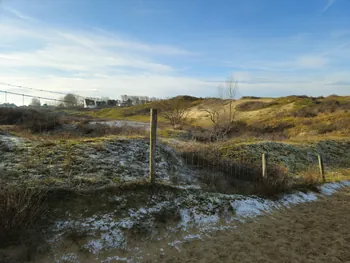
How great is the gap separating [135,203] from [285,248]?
3.49 m

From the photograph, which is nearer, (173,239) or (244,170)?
(173,239)

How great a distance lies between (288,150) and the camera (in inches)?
742

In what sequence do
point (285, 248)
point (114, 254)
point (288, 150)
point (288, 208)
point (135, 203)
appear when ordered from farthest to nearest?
1. point (288, 150)
2. point (288, 208)
3. point (135, 203)
4. point (285, 248)
5. point (114, 254)

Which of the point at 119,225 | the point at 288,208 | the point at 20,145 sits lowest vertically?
the point at 288,208

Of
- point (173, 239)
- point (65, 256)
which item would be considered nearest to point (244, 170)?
point (173, 239)

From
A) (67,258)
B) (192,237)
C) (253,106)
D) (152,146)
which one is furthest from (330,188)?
(253,106)

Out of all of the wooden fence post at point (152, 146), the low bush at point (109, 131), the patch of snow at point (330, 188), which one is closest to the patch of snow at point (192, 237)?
the wooden fence post at point (152, 146)

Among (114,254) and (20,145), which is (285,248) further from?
(20,145)

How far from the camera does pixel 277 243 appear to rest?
561 cm

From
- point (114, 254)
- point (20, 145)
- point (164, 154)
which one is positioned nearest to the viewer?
point (114, 254)

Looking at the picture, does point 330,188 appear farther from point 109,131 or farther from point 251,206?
point 109,131

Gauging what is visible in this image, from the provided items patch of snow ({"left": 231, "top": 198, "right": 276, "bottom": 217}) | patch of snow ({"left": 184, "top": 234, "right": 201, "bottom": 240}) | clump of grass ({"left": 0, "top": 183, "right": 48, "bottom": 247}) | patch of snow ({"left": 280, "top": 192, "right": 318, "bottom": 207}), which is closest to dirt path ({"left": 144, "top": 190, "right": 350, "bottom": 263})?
patch of snow ({"left": 184, "top": 234, "right": 201, "bottom": 240})

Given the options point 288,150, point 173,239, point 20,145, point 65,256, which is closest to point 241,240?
point 173,239

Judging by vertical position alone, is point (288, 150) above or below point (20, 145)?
below
